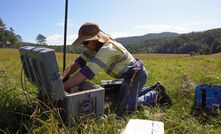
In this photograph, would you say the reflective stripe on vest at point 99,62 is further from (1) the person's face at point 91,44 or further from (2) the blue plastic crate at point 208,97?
(2) the blue plastic crate at point 208,97

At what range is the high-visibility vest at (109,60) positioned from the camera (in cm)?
408

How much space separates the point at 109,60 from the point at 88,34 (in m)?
0.47

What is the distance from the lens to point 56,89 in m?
3.65

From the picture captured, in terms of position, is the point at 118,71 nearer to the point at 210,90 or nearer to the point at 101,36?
the point at 101,36

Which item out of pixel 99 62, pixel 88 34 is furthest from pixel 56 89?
pixel 88 34

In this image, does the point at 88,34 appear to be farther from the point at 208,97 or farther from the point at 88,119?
the point at 208,97

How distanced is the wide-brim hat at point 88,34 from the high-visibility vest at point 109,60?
154 mm

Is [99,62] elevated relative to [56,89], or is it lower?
elevated

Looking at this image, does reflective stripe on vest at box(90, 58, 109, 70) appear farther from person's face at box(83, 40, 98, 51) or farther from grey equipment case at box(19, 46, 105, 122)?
person's face at box(83, 40, 98, 51)

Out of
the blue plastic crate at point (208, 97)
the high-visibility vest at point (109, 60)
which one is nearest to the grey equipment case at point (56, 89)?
the high-visibility vest at point (109, 60)

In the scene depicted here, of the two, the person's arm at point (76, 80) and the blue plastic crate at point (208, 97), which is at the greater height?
the person's arm at point (76, 80)

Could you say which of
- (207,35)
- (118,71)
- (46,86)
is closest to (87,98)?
(46,86)

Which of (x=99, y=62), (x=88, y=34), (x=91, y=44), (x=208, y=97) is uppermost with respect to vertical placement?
(x=88, y=34)

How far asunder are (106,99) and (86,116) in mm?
1592
